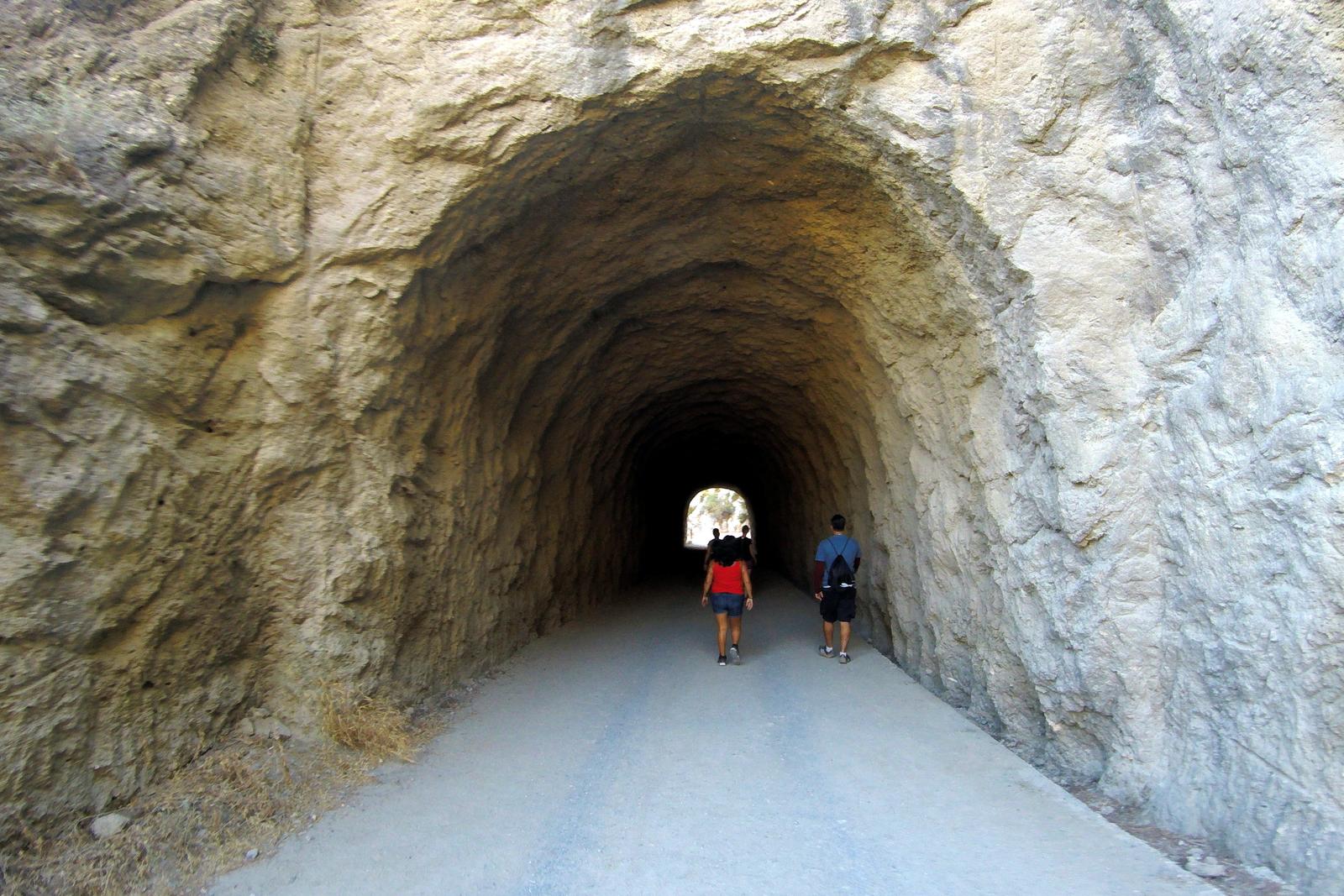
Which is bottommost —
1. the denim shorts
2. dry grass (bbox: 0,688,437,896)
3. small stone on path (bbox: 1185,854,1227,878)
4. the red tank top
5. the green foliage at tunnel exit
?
dry grass (bbox: 0,688,437,896)

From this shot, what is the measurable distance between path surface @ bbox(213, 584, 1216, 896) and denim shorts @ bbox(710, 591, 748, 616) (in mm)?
1282

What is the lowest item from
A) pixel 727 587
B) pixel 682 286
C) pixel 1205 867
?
pixel 1205 867

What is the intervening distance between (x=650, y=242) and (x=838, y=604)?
14.9 feet

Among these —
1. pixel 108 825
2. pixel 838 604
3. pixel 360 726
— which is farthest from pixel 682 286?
pixel 108 825

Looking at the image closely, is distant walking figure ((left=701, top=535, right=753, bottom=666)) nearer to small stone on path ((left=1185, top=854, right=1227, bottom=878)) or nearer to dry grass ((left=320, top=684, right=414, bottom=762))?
dry grass ((left=320, top=684, right=414, bottom=762))

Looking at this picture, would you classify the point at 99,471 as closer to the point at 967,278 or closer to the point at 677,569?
the point at 967,278

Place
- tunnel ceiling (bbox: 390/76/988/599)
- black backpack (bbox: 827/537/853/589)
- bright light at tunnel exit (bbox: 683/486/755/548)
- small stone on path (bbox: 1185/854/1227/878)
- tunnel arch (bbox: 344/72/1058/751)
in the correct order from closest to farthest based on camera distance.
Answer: small stone on path (bbox: 1185/854/1227/878)
tunnel arch (bbox: 344/72/1058/751)
tunnel ceiling (bbox: 390/76/988/599)
black backpack (bbox: 827/537/853/589)
bright light at tunnel exit (bbox: 683/486/755/548)

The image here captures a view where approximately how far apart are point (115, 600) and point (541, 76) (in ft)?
14.9

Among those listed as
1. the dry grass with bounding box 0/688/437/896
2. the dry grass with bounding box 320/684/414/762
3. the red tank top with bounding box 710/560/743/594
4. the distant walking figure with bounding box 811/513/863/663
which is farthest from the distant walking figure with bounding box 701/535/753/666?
the dry grass with bounding box 320/684/414/762

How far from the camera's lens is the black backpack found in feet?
30.2

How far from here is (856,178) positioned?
698 cm

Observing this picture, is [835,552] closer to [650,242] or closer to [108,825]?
[650,242]

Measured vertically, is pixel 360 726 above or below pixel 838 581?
below

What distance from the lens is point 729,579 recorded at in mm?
9312
